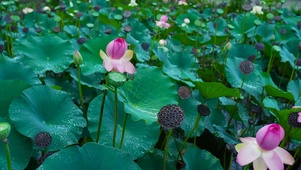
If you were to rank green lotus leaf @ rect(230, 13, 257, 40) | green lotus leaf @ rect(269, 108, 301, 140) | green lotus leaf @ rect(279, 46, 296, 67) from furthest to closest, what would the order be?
green lotus leaf @ rect(230, 13, 257, 40) < green lotus leaf @ rect(279, 46, 296, 67) < green lotus leaf @ rect(269, 108, 301, 140)

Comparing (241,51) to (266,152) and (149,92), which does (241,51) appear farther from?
(266,152)

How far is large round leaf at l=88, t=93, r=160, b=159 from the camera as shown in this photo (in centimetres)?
84

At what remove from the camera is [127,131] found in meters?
0.88

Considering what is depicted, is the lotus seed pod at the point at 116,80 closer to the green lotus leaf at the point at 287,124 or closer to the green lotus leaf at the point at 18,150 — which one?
the green lotus leaf at the point at 18,150

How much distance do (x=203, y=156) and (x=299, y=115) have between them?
23cm

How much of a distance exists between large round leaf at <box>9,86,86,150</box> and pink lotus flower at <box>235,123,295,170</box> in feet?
1.23

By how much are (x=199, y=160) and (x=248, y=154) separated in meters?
0.29

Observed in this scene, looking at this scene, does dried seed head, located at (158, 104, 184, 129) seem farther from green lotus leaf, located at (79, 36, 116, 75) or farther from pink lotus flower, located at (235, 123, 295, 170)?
green lotus leaf, located at (79, 36, 116, 75)

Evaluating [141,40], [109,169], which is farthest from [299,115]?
[141,40]

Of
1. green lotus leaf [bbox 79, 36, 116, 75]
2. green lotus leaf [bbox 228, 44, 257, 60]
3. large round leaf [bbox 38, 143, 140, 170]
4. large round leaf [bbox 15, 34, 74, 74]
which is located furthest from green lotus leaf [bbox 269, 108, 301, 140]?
Answer: green lotus leaf [bbox 228, 44, 257, 60]

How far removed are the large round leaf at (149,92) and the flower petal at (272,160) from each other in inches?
11.8

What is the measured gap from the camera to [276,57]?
5.79 feet

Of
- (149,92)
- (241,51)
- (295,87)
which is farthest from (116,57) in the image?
(241,51)

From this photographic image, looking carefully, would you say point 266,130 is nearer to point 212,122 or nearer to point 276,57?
point 212,122
